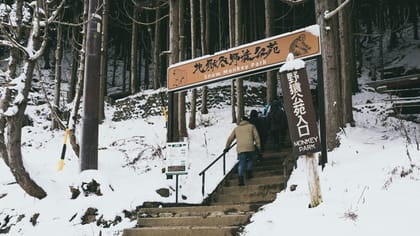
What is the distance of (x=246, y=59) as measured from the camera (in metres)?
9.92

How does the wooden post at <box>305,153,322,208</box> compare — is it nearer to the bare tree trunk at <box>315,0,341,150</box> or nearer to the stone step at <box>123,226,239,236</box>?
the stone step at <box>123,226,239,236</box>

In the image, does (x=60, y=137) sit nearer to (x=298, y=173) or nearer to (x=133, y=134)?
(x=133, y=134)

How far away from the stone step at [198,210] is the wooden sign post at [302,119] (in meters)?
1.71

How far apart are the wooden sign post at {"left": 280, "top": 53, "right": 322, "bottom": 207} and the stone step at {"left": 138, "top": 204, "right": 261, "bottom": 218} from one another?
171 centimetres

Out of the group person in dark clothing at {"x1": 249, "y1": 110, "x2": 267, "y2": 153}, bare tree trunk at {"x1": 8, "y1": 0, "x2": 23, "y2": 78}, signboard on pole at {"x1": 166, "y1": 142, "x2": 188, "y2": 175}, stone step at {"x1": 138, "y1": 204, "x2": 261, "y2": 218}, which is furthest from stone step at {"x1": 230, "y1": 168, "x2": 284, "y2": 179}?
bare tree trunk at {"x1": 8, "y1": 0, "x2": 23, "y2": 78}

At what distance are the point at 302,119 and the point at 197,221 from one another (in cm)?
284

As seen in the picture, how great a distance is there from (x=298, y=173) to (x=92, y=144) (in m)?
4.75

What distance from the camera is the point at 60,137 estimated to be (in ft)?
57.9

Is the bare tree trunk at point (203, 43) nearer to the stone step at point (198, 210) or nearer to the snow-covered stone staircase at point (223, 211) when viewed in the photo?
the snow-covered stone staircase at point (223, 211)

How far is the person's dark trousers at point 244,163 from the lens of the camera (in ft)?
31.5

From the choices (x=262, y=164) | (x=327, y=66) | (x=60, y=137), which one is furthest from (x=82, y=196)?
(x=60, y=137)

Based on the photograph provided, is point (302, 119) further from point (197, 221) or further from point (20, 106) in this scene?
point (20, 106)

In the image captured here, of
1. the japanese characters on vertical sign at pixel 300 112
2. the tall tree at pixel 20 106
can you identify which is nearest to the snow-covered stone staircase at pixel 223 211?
the japanese characters on vertical sign at pixel 300 112

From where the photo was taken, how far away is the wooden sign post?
6.18 meters
